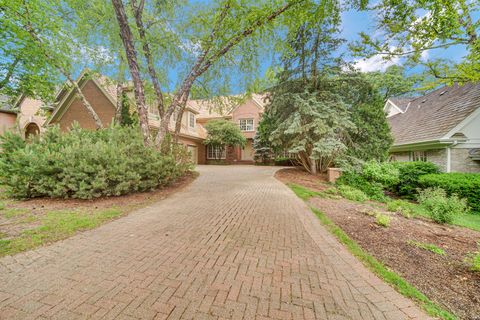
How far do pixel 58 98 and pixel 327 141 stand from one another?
70.4ft

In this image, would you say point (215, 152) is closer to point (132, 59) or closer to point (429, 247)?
point (132, 59)

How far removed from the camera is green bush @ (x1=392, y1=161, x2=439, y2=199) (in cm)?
1025

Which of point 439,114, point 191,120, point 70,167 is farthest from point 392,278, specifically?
point 191,120

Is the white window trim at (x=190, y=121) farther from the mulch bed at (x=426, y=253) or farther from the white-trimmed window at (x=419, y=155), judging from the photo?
the white-trimmed window at (x=419, y=155)

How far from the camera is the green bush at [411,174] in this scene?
33.6 ft

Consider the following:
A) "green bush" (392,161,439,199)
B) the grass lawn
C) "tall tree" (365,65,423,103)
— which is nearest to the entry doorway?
"tall tree" (365,65,423,103)

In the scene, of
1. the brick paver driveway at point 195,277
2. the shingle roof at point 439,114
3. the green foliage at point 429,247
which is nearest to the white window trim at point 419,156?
the shingle roof at point 439,114

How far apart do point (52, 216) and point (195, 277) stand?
4402mm

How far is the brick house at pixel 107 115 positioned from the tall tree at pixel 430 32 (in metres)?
7.70

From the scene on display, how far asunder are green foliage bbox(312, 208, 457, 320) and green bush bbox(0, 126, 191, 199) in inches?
245

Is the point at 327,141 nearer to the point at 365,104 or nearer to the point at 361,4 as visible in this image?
the point at 365,104

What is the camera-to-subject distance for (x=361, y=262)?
10.1ft

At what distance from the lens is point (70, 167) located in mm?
5844

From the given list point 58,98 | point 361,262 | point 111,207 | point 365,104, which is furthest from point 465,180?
point 58,98
